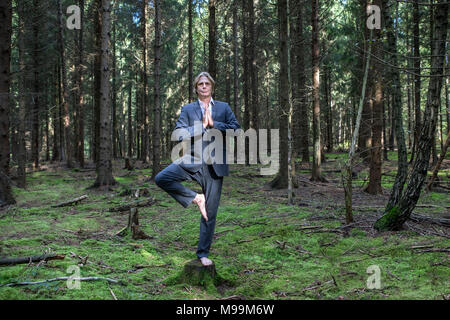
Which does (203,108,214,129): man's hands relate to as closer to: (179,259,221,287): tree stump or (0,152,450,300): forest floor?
(179,259,221,287): tree stump

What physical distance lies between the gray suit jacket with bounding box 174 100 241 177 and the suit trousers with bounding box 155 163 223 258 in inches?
2.8

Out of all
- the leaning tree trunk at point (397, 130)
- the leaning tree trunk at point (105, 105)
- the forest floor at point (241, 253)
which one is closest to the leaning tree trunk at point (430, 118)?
the leaning tree trunk at point (397, 130)

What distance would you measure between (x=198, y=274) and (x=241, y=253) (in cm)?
150

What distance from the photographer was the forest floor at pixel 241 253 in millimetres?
3447

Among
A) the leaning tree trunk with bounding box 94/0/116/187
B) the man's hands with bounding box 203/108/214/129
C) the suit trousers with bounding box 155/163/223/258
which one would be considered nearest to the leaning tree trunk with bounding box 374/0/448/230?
the suit trousers with bounding box 155/163/223/258

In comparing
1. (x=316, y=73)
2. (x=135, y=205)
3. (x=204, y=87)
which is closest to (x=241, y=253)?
(x=204, y=87)

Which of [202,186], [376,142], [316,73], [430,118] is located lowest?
[202,186]

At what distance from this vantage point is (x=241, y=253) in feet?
16.7

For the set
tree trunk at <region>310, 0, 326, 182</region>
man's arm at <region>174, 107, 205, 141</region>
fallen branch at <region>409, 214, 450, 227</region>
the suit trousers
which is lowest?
fallen branch at <region>409, 214, 450, 227</region>

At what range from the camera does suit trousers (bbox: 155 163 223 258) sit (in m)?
3.40

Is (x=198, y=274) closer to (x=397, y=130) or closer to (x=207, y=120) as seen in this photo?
(x=207, y=120)

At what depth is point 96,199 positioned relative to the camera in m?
10.5

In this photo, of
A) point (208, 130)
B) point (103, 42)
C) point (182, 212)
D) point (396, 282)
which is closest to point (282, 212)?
point (182, 212)

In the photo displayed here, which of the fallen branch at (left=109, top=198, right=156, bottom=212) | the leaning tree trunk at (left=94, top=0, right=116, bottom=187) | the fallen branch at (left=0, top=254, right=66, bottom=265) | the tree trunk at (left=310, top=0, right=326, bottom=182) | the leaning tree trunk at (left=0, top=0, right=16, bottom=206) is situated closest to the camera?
the fallen branch at (left=0, top=254, right=66, bottom=265)
